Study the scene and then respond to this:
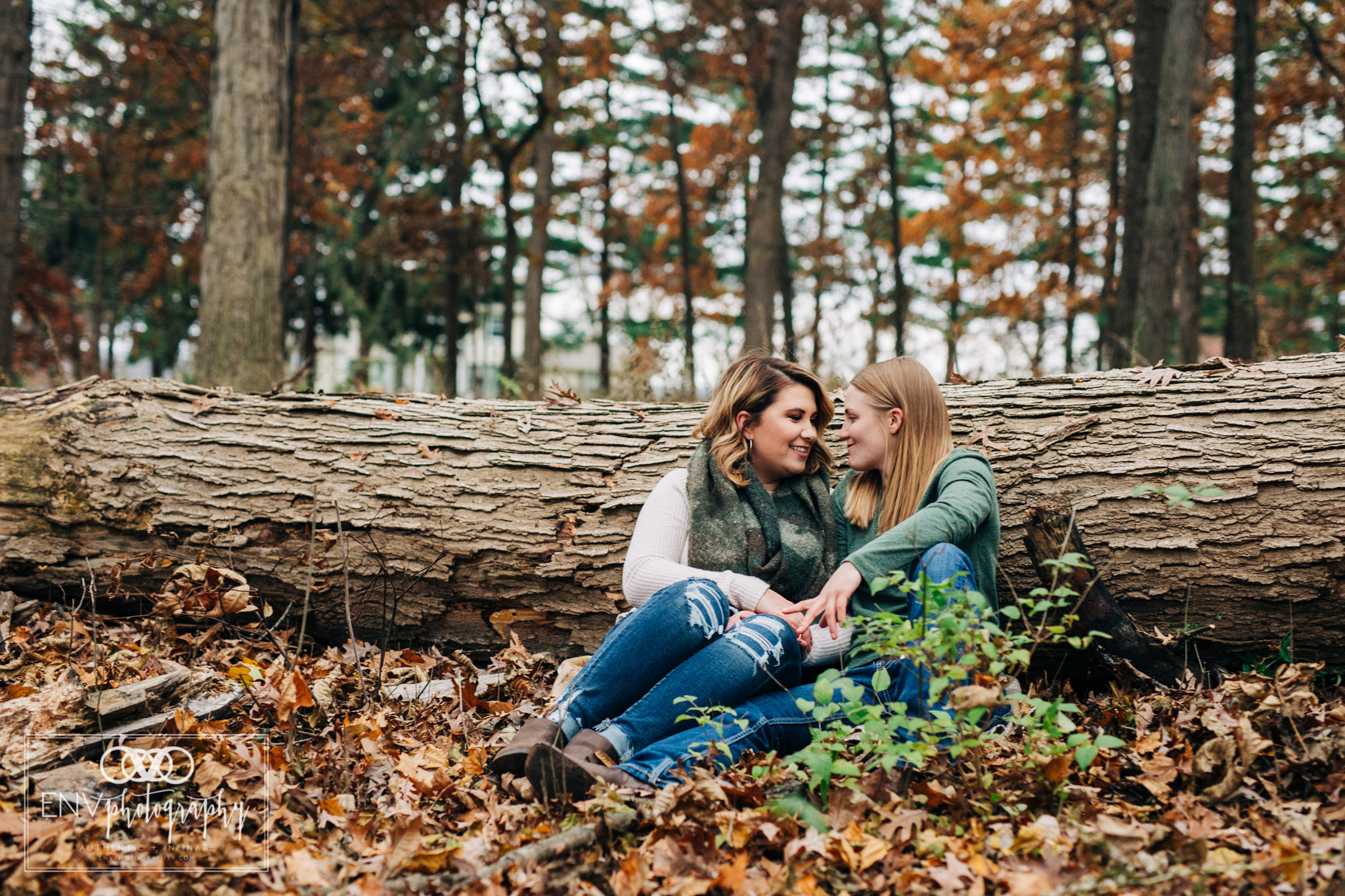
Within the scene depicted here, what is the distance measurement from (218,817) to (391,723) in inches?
32.0

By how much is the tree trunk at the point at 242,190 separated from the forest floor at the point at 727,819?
3.19 m

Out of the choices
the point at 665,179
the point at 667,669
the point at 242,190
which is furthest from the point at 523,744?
the point at 665,179

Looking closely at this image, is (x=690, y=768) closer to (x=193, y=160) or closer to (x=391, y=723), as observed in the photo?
(x=391, y=723)

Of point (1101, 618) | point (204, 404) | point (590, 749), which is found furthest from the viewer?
point (204, 404)

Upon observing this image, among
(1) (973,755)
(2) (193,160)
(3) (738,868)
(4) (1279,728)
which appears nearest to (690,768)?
(3) (738,868)

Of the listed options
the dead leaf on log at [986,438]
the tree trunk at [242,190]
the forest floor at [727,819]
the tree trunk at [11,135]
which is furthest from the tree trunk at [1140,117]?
the tree trunk at [11,135]

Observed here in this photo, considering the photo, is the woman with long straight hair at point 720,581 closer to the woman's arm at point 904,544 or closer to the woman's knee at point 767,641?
the woman's knee at point 767,641

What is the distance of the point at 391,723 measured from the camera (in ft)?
10.7

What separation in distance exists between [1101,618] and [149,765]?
3464 mm

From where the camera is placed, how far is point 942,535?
2975 millimetres

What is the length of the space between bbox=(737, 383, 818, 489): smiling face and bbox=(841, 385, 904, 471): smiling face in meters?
0.17

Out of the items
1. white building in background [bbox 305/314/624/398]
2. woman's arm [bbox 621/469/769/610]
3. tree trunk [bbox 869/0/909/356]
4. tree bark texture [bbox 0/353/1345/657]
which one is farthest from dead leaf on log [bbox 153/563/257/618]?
tree trunk [bbox 869/0/909/356]

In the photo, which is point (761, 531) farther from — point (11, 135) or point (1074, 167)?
point (1074, 167)

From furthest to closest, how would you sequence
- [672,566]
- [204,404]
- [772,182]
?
[772,182]
[204,404]
[672,566]
